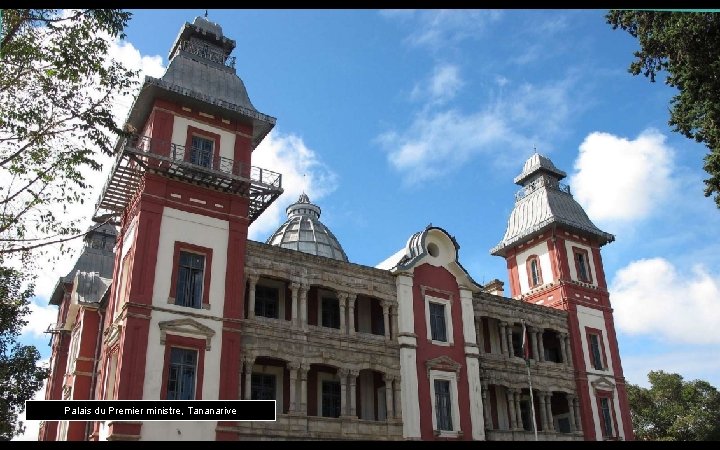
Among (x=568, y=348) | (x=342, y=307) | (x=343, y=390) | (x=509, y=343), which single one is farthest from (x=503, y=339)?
(x=343, y=390)

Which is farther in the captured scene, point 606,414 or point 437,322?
point 606,414

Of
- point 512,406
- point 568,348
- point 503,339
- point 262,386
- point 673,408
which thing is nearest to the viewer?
point 262,386

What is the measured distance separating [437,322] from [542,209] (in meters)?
12.9

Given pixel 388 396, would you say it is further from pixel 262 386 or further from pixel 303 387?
pixel 262 386

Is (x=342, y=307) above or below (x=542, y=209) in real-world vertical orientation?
below

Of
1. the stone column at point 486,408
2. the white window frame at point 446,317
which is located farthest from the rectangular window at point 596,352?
the white window frame at point 446,317

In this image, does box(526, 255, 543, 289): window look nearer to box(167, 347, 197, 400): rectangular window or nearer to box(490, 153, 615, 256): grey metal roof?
box(490, 153, 615, 256): grey metal roof

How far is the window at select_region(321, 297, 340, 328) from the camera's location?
1163 inches

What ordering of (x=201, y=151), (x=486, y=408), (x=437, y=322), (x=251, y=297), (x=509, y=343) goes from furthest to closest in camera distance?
(x=509, y=343), (x=437, y=322), (x=486, y=408), (x=201, y=151), (x=251, y=297)

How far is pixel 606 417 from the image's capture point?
35.7 meters

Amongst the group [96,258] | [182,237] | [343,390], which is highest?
[96,258]

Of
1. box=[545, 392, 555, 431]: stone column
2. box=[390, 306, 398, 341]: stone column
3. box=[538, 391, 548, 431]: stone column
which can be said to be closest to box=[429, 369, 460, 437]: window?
box=[390, 306, 398, 341]: stone column

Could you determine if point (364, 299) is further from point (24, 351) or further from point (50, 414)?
point (24, 351)

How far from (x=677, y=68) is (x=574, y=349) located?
21.3 meters
